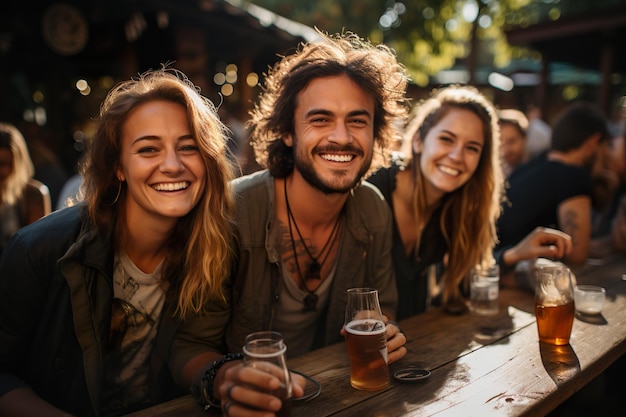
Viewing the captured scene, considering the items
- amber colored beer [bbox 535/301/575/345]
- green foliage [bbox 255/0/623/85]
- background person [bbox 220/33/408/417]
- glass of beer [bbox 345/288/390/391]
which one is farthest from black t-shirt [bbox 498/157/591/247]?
green foliage [bbox 255/0/623/85]

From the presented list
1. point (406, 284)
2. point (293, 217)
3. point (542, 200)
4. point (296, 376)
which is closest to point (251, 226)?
point (293, 217)

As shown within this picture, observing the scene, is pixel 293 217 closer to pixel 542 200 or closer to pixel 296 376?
pixel 296 376

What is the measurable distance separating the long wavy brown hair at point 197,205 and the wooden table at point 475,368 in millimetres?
446

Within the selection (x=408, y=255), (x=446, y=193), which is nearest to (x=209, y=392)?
(x=408, y=255)

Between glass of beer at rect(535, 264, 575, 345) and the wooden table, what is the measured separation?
0.06 metres

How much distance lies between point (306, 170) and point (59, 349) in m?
1.18

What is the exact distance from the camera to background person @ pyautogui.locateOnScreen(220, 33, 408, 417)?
219cm

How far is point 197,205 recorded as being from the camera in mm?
2027

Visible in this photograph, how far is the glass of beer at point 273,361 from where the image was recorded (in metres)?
1.28

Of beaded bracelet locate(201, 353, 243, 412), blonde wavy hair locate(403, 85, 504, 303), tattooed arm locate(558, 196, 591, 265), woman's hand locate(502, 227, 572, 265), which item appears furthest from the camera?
tattooed arm locate(558, 196, 591, 265)

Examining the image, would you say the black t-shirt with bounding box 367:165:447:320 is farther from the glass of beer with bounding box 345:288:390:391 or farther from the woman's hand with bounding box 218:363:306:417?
the woman's hand with bounding box 218:363:306:417

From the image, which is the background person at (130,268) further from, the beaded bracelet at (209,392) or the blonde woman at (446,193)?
the blonde woman at (446,193)

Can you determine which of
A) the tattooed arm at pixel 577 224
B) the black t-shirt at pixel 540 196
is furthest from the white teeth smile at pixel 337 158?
the tattooed arm at pixel 577 224

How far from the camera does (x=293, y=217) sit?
7.76 feet
